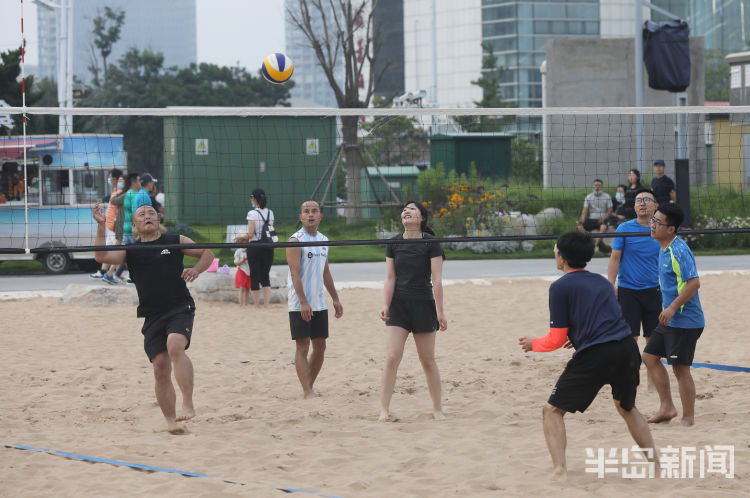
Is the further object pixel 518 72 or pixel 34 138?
pixel 518 72

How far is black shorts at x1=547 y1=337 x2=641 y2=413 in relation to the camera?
462cm

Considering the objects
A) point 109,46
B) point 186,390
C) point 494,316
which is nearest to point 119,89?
point 109,46

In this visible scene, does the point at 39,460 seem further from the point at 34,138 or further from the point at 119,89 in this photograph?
the point at 119,89

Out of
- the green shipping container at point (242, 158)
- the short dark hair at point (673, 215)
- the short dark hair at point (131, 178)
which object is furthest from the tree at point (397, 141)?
the short dark hair at point (673, 215)

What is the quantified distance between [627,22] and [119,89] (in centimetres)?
5025

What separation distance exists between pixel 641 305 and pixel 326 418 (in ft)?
8.40

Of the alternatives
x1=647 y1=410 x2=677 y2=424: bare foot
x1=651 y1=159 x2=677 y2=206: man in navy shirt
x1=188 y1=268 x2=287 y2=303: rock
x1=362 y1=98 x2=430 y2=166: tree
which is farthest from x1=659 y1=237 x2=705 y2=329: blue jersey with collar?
x1=362 y1=98 x2=430 y2=166: tree

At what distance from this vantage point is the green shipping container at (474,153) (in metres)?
23.6

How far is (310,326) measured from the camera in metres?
6.88

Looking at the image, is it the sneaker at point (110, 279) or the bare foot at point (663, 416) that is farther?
the sneaker at point (110, 279)

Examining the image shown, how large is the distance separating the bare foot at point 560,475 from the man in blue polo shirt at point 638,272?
2.23 metres

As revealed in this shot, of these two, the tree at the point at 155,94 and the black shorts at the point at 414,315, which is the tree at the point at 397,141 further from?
the black shorts at the point at 414,315

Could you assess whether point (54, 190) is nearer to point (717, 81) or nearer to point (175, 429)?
point (175, 429)

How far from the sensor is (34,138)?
615 inches
